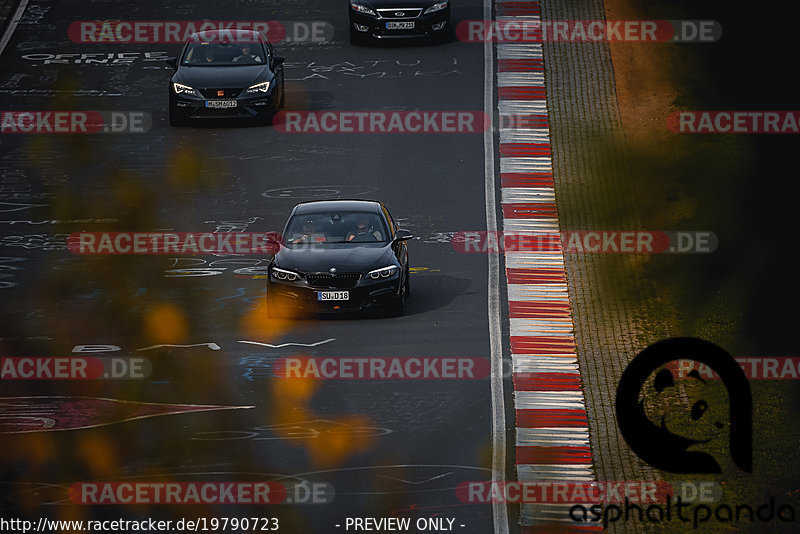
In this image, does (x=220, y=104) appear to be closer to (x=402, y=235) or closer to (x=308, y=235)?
(x=308, y=235)

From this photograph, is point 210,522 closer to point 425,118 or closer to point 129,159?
point 129,159

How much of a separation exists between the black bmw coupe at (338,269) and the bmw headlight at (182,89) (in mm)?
8537

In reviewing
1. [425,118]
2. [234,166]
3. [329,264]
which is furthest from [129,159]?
[329,264]

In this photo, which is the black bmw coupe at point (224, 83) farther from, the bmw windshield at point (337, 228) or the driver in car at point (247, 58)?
the bmw windshield at point (337, 228)

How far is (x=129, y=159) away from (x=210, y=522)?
16.2 meters

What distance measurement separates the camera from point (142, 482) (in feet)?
50.9

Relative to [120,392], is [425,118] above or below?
above

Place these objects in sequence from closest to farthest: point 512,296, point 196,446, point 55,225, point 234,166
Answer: point 196,446
point 512,296
point 55,225
point 234,166

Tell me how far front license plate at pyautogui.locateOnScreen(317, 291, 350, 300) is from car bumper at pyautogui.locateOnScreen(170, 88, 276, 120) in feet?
33.4

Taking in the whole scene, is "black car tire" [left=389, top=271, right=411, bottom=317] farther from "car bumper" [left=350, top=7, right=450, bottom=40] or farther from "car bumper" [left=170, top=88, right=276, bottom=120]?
"car bumper" [left=350, top=7, right=450, bottom=40]

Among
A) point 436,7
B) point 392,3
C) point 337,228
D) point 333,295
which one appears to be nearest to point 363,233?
point 337,228

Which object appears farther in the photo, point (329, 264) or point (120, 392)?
point (329, 264)

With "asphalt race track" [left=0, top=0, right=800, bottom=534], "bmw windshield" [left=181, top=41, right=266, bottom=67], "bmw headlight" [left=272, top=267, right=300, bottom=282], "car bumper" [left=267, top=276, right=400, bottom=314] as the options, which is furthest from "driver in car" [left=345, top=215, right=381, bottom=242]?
"bmw windshield" [left=181, top=41, right=266, bottom=67]

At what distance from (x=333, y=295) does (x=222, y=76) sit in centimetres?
1047
